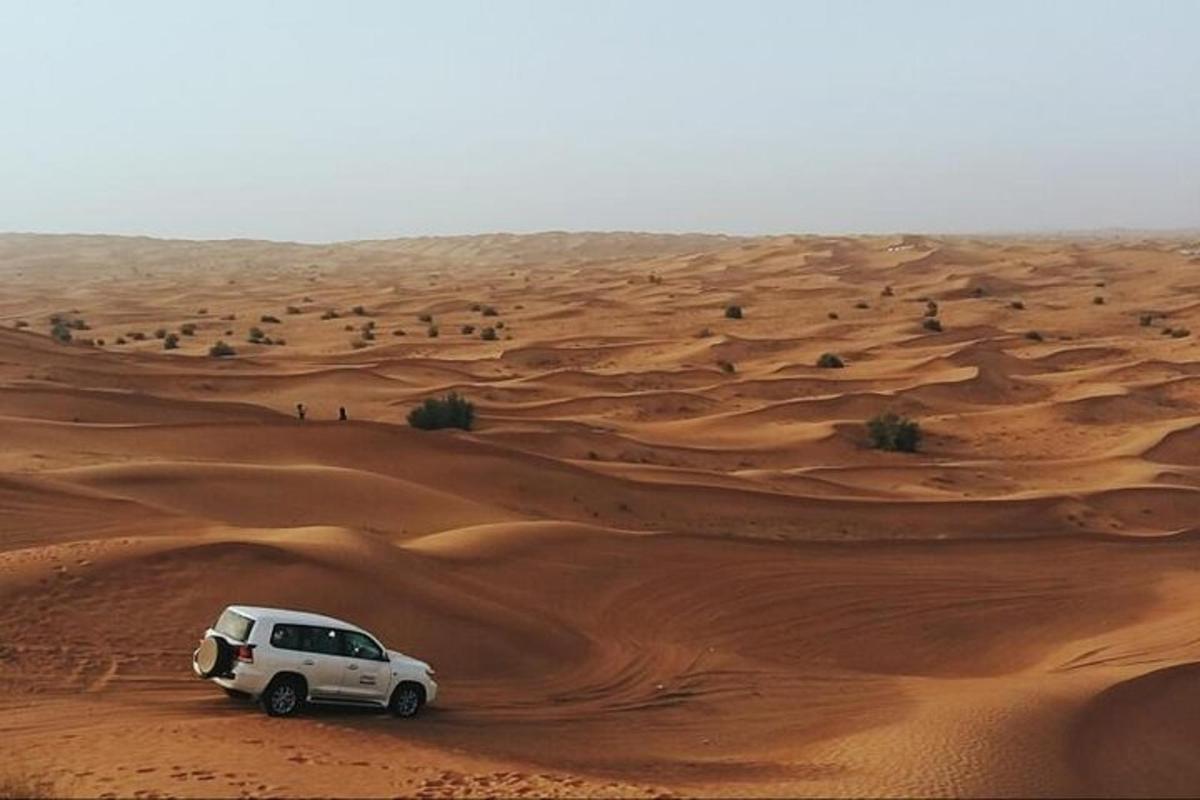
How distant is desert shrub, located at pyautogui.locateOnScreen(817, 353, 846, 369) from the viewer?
4634cm

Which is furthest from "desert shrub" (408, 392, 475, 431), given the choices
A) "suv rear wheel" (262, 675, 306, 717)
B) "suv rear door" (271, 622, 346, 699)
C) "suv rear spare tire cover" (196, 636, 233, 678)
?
"suv rear wheel" (262, 675, 306, 717)

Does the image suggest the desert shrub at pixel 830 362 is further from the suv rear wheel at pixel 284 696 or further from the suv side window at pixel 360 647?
the suv rear wheel at pixel 284 696

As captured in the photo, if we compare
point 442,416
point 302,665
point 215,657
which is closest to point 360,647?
point 302,665

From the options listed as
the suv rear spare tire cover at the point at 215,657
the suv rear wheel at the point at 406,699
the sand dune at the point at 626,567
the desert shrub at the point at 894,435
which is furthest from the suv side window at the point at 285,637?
the desert shrub at the point at 894,435

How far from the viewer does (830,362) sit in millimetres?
46688

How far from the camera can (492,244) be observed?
165 m

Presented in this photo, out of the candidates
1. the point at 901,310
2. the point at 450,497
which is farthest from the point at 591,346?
the point at 450,497

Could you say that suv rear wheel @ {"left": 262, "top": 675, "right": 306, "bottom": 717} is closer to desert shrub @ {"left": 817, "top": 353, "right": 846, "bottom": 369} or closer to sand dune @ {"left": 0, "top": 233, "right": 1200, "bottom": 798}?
sand dune @ {"left": 0, "top": 233, "right": 1200, "bottom": 798}

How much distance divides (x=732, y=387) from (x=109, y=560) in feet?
88.7

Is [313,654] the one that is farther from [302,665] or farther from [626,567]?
[626,567]

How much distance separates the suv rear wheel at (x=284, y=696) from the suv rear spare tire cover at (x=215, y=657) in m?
0.47

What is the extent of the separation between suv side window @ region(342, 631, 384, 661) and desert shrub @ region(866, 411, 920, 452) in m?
21.1

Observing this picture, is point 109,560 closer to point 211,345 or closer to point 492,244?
point 211,345

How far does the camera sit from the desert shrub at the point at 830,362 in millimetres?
46344
